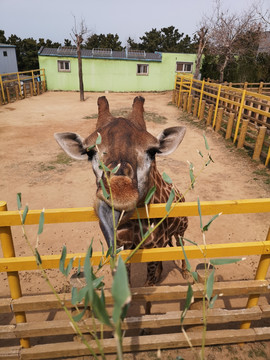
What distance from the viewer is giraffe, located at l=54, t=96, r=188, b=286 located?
61.9 inches

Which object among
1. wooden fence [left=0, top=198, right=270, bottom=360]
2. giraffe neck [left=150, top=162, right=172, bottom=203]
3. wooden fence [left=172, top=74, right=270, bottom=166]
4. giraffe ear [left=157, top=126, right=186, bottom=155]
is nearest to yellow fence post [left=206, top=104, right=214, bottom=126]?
wooden fence [left=172, top=74, right=270, bottom=166]

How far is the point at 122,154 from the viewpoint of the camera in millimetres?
1842

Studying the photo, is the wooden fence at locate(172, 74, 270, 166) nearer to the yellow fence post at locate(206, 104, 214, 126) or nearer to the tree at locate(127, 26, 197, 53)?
the yellow fence post at locate(206, 104, 214, 126)

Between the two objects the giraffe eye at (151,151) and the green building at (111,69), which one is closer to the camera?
the giraffe eye at (151,151)

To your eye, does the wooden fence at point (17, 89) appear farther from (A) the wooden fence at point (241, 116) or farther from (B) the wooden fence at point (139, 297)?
(B) the wooden fence at point (139, 297)

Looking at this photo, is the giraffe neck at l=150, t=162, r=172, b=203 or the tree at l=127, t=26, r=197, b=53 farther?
the tree at l=127, t=26, r=197, b=53

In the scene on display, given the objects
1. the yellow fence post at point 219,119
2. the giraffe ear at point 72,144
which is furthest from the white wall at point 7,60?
the giraffe ear at point 72,144

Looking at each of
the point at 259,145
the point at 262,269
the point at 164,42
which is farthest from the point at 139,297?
the point at 164,42

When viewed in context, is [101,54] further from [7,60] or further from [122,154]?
[122,154]

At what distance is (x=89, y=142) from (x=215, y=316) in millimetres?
1801

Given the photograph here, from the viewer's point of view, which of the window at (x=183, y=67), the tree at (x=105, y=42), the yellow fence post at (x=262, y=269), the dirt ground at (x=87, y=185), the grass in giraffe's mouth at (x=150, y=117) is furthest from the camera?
the tree at (x=105, y=42)

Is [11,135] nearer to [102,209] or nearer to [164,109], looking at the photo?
[164,109]

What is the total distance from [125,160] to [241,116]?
877cm

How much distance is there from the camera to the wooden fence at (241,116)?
310 inches
